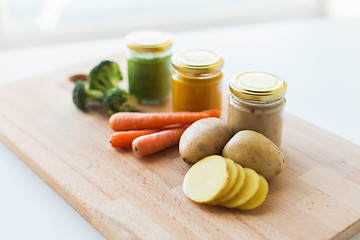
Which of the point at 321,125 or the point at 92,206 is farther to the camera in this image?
the point at 321,125

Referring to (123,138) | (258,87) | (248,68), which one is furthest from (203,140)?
(248,68)

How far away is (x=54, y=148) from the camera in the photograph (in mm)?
2141

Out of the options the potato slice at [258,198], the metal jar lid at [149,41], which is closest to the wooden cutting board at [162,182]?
the potato slice at [258,198]

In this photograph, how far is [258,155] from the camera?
1.84 m

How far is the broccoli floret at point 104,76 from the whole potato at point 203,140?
72cm

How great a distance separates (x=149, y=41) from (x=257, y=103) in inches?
29.7

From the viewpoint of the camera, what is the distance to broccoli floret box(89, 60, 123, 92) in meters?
2.48

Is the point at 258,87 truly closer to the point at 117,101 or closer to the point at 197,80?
the point at 197,80

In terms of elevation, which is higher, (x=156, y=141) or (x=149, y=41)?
(x=149, y=41)

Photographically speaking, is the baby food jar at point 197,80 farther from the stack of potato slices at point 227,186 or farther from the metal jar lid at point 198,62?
the stack of potato slices at point 227,186

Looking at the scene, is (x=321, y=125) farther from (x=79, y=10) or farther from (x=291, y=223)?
(x=79, y=10)

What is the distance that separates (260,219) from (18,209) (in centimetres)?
93

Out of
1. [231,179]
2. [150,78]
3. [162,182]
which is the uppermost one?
[150,78]

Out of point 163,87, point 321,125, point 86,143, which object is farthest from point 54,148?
point 321,125
